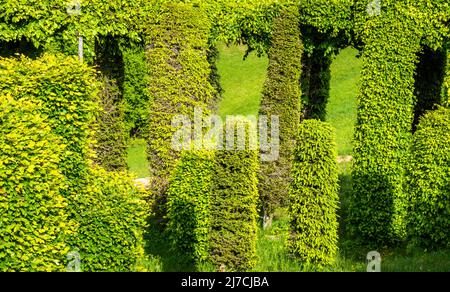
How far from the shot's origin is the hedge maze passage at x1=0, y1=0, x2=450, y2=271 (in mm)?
8844

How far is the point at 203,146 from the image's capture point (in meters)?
13.4

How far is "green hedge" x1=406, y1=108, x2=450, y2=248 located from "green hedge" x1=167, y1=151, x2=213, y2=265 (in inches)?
180

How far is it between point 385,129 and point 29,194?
8.29 metres

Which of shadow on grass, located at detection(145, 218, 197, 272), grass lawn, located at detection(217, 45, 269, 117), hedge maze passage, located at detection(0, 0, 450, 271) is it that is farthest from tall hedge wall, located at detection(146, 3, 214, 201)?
grass lawn, located at detection(217, 45, 269, 117)

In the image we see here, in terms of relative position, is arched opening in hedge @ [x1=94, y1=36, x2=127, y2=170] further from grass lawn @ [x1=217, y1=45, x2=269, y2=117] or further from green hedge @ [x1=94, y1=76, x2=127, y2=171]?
grass lawn @ [x1=217, y1=45, x2=269, y2=117]

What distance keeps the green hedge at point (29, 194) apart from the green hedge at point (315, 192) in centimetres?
503

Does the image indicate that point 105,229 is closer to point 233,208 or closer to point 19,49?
point 233,208

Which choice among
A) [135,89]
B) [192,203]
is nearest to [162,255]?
[192,203]

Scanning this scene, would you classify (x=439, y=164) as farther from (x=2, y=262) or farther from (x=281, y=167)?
(x=2, y=262)

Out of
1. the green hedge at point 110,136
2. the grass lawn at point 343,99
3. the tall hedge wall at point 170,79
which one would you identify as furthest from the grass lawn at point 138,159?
the grass lawn at point 343,99

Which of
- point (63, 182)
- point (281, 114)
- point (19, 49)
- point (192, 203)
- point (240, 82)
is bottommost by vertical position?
point (240, 82)
